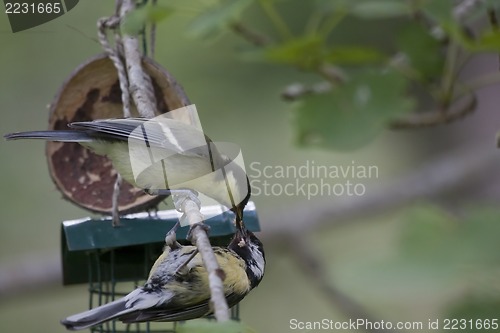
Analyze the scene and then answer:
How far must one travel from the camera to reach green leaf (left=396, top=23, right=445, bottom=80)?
60.1 inches

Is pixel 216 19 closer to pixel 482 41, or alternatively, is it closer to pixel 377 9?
pixel 377 9

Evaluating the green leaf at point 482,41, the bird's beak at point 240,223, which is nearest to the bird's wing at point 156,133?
the bird's beak at point 240,223

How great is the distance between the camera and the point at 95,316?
1.68m

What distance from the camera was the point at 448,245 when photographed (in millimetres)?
664

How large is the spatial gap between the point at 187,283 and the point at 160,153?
544 mm

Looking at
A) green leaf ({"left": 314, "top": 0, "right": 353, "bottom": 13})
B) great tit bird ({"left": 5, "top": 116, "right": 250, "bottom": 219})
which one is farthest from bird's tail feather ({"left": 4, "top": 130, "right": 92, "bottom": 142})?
green leaf ({"left": 314, "top": 0, "right": 353, "bottom": 13})

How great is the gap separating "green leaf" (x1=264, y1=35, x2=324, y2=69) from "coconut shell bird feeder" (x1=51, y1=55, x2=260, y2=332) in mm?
1068

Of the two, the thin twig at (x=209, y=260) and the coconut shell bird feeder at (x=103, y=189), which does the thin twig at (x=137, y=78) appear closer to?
the coconut shell bird feeder at (x=103, y=189)

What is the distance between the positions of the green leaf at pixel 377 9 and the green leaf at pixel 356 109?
0.71ft

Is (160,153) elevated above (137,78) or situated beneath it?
situated beneath

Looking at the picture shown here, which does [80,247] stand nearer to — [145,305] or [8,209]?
[145,305]

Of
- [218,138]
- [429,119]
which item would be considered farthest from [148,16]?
[218,138]

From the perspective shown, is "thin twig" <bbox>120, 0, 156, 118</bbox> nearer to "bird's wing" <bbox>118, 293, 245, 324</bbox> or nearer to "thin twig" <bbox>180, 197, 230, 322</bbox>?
"thin twig" <bbox>180, 197, 230, 322</bbox>

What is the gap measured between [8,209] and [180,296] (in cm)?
295
